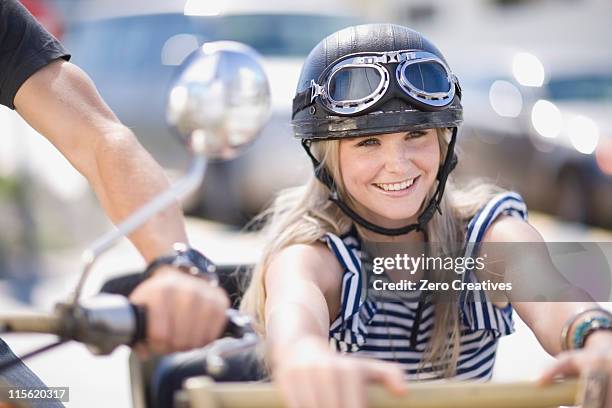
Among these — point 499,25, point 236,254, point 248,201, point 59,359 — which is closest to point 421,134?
point 236,254

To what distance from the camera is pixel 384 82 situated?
8.95ft

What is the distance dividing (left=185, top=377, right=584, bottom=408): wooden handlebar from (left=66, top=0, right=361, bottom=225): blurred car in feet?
21.1

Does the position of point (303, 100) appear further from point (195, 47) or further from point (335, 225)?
point (195, 47)

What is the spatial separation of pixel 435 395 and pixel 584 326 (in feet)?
2.17

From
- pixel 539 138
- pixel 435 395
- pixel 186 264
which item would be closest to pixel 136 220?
pixel 186 264

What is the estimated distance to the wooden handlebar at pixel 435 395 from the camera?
1592mm

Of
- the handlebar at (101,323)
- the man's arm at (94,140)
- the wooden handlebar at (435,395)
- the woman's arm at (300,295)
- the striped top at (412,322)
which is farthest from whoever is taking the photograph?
the striped top at (412,322)

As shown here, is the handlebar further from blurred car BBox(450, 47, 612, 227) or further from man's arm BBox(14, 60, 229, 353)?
blurred car BBox(450, 47, 612, 227)

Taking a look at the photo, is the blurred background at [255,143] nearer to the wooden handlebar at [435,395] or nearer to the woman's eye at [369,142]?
the woman's eye at [369,142]

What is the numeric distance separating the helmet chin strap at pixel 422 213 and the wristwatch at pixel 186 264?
110 centimetres

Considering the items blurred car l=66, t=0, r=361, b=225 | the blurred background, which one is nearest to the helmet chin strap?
the blurred background

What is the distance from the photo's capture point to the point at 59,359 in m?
3.19

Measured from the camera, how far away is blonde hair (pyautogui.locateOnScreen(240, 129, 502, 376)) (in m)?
2.79

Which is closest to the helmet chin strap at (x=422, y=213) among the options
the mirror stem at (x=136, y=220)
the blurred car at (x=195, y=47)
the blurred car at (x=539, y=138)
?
the mirror stem at (x=136, y=220)
